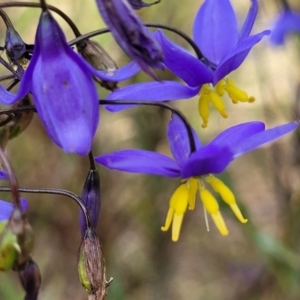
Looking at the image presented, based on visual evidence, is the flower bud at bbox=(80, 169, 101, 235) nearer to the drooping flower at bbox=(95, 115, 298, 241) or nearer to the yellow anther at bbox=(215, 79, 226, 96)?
the drooping flower at bbox=(95, 115, 298, 241)

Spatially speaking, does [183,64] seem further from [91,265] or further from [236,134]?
[91,265]

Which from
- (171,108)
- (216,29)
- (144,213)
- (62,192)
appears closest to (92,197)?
(62,192)

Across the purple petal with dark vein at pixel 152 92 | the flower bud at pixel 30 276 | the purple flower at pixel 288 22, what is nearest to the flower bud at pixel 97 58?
the purple petal with dark vein at pixel 152 92

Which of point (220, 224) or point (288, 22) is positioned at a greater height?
point (220, 224)

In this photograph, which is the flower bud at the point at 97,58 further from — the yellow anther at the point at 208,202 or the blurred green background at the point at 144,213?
the blurred green background at the point at 144,213

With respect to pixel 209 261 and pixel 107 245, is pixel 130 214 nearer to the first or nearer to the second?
pixel 107 245

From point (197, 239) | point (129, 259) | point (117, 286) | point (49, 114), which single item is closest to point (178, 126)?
point (49, 114)

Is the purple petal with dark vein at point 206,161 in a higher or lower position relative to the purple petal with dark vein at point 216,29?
lower
